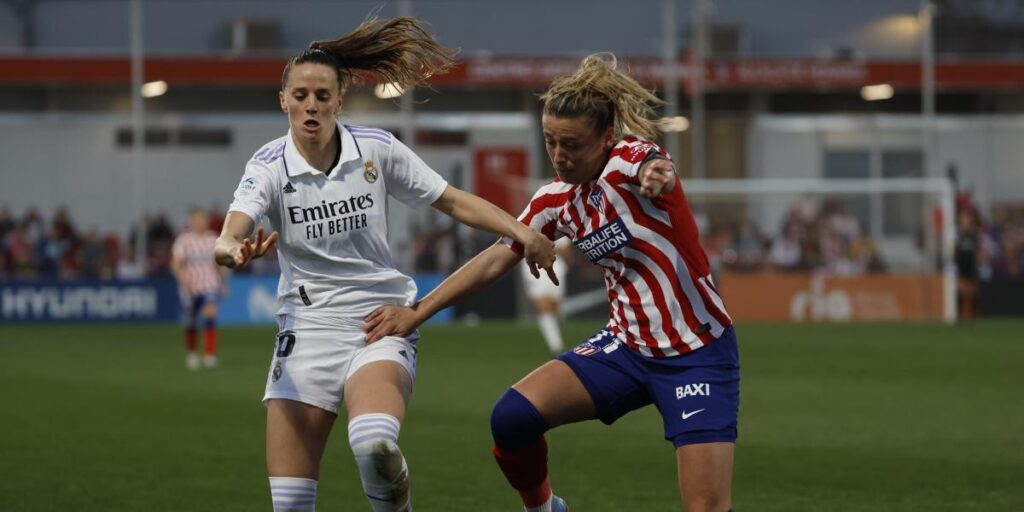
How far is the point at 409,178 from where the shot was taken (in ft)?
21.3

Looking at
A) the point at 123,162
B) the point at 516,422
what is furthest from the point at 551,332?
the point at 123,162

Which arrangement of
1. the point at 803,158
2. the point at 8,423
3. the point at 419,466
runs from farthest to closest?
the point at 803,158, the point at 8,423, the point at 419,466

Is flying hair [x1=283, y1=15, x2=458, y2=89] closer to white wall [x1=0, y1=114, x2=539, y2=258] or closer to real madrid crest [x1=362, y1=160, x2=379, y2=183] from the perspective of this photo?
real madrid crest [x1=362, y1=160, x2=379, y2=183]

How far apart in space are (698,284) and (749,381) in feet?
38.2

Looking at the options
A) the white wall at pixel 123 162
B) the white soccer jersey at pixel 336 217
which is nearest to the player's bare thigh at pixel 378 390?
the white soccer jersey at pixel 336 217

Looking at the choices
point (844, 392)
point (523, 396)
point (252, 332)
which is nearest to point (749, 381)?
point (844, 392)

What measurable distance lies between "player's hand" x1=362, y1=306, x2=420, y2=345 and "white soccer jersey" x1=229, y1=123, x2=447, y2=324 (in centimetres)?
6

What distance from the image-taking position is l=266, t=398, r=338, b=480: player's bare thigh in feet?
20.1

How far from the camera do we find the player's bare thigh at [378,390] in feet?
19.7

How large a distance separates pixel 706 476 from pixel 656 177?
123 centimetres

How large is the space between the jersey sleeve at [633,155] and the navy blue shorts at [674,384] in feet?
2.60

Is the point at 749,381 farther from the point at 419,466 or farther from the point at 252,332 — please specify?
the point at 252,332

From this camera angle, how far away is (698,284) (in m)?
6.32

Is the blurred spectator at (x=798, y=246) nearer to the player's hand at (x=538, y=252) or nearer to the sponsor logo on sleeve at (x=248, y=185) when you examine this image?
the player's hand at (x=538, y=252)
